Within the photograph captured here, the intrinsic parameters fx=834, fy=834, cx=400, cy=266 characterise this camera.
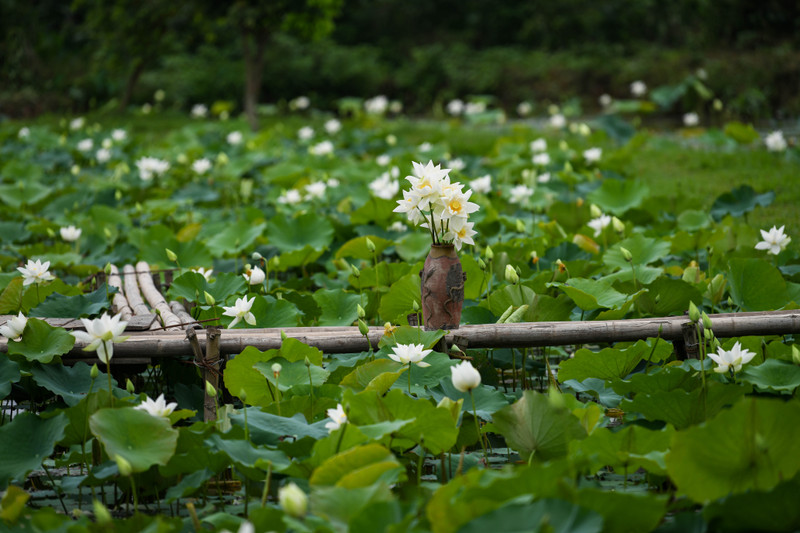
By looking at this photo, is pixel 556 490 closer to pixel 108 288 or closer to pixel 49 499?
pixel 49 499

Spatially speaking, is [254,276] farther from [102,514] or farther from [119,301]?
[102,514]

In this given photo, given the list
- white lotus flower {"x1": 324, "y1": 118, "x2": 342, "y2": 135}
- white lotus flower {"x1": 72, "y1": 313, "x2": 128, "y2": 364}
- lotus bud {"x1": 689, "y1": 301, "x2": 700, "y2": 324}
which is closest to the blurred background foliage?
white lotus flower {"x1": 324, "y1": 118, "x2": 342, "y2": 135}

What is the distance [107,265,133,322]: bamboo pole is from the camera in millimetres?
2669

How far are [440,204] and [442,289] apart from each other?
0.75ft

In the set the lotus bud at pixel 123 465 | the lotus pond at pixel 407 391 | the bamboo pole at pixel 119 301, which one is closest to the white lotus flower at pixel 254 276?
the lotus pond at pixel 407 391

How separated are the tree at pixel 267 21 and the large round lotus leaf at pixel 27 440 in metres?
6.22

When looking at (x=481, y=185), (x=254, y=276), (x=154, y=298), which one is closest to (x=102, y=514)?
(x=254, y=276)

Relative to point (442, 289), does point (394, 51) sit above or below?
below

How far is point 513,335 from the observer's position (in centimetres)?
226

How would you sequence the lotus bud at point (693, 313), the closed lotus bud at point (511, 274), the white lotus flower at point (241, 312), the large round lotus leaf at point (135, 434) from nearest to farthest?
the large round lotus leaf at point (135, 434), the lotus bud at point (693, 313), the white lotus flower at point (241, 312), the closed lotus bud at point (511, 274)

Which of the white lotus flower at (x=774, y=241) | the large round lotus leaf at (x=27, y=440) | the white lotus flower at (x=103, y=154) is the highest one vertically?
the white lotus flower at (x=774, y=241)

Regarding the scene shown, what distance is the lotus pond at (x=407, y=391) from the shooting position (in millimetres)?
1519

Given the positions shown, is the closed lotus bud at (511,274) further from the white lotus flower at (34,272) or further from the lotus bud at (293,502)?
the white lotus flower at (34,272)

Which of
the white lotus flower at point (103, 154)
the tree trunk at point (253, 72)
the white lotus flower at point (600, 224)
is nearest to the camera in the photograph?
the white lotus flower at point (600, 224)
